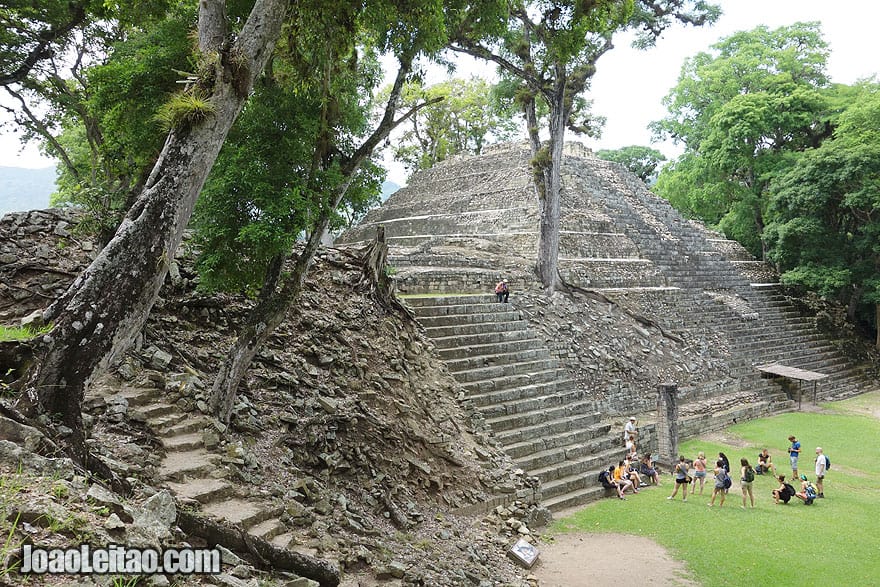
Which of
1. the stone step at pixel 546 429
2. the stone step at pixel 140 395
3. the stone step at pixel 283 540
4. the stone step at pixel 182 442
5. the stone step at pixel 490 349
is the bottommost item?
the stone step at pixel 546 429

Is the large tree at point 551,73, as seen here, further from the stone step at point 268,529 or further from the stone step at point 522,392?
the stone step at point 268,529

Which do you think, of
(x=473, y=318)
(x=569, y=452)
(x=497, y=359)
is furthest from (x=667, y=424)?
(x=473, y=318)

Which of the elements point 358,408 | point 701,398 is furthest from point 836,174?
point 358,408

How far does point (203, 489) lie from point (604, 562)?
5.05 m

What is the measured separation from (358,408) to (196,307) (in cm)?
267

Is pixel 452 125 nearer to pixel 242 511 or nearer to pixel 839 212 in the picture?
pixel 839 212

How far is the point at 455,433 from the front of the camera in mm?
A: 8250

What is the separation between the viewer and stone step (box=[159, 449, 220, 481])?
472 centimetres

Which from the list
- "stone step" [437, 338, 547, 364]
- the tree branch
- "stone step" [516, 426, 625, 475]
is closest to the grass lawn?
"stone step" [516, 426, 625, 475]

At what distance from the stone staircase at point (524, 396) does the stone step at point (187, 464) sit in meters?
4.94

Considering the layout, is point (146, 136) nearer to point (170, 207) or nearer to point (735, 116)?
point (170, 207)

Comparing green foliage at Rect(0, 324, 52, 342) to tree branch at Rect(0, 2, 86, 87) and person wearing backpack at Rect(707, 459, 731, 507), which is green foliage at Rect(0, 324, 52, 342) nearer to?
Answer: tree branch at Rect(0, 2, 86, 87)

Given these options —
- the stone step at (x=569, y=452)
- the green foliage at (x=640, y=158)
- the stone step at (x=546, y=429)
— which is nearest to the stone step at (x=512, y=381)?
the stone step at (x=546, y=429)

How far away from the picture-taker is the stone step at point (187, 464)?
4.72 metres
